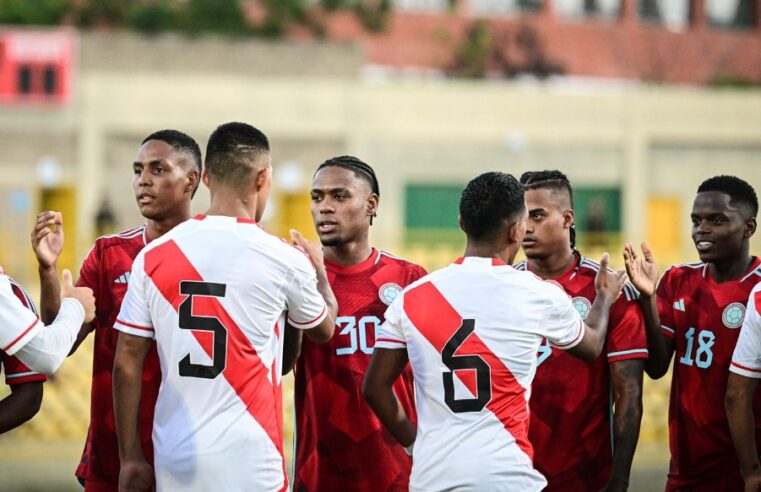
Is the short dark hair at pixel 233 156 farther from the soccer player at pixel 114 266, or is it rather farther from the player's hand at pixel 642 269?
the player's hand at pixel 642 269

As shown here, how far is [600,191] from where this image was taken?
105ft

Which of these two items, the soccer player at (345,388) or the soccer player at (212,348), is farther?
the soccer player at (345,388)

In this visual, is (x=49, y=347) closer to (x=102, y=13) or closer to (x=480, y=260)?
(x=480, y=260)

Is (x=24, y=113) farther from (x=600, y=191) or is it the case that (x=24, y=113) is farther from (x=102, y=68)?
(x=600, y=191)

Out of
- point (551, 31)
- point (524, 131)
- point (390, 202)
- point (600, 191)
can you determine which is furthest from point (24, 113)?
point (551, 31)

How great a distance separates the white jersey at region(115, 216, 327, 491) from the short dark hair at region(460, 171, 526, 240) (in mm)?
820

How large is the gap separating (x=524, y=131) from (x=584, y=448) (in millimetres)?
26360

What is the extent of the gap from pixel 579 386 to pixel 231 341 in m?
2.05

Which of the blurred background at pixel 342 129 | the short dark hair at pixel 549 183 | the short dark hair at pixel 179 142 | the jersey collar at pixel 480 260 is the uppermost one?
the blurred background at pixel 342 129

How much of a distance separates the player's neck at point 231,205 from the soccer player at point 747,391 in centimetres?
238

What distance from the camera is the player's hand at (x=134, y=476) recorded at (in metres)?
5.03

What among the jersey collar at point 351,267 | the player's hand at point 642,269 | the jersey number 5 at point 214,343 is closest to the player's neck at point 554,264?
the player's hand at point 642,269

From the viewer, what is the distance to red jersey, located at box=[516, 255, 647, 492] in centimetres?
609

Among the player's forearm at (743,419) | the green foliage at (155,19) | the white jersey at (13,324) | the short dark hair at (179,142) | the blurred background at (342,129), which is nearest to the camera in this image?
the white jersey at (13,324)
